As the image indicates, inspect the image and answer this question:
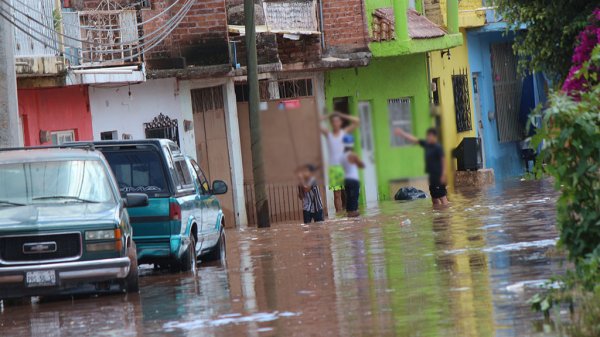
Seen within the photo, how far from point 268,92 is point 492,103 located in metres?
11.0

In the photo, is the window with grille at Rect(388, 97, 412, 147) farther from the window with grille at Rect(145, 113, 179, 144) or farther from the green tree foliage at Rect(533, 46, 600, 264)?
the window with grille at Rect(145, 113, 179, 144)

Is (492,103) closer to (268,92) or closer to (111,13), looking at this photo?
(268,92)

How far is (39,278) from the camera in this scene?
Answer: 1507cm

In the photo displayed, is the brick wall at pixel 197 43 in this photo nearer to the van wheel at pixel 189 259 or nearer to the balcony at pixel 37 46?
the balcony at pixel 37 46

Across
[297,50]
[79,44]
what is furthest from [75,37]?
[297,50]

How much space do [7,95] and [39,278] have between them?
5.54 m

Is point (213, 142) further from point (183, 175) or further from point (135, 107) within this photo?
point (183, 175)

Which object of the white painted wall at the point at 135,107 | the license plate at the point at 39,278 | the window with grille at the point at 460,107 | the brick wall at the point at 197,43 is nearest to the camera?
the window with grille at the point at 460,107

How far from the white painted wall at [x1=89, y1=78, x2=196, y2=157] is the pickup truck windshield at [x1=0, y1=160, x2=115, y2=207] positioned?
13.2 meters

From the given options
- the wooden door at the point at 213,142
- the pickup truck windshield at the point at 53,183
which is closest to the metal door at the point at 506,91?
the wooden door at the point at 213,142

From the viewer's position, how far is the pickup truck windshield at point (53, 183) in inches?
631

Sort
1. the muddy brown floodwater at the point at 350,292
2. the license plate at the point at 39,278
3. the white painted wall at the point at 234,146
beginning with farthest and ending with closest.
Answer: the white painted wall at the point at 234,146, the license plate at the point at 39,278, the muddy brown floodwater at the point at 350,292

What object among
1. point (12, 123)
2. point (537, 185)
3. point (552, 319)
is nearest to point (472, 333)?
point (552, 319)

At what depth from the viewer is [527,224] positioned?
22.4m
